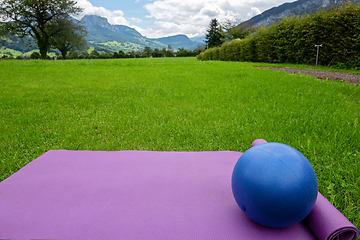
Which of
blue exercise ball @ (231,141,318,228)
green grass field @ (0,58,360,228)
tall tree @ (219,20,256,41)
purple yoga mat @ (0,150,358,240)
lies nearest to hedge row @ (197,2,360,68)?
green grass field @ (0,58,360,228)

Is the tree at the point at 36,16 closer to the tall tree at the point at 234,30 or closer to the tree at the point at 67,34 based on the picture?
the tree at the point at 67,34

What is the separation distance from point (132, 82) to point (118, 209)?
7.61 meters

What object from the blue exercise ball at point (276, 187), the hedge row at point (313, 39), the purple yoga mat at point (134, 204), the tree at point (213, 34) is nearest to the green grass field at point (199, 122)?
the purple yoga mat at point (134, 204)

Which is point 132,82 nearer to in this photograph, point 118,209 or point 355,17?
point 118,209

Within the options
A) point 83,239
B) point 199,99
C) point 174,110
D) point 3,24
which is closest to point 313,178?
point 83,239

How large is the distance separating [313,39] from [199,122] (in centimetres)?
1285

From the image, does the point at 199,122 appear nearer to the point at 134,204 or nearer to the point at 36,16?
the point at 134,204

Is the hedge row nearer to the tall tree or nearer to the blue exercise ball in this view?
the blue exercise ball

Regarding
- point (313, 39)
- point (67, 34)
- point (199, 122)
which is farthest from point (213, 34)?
point (199, 122)

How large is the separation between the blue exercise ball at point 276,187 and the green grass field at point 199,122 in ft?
3.32

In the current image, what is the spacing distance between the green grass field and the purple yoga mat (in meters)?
0.71

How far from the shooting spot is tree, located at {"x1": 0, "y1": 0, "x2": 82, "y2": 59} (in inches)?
1347

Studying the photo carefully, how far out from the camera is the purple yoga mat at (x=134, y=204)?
5.73ft

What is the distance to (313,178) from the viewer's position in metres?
1.69
